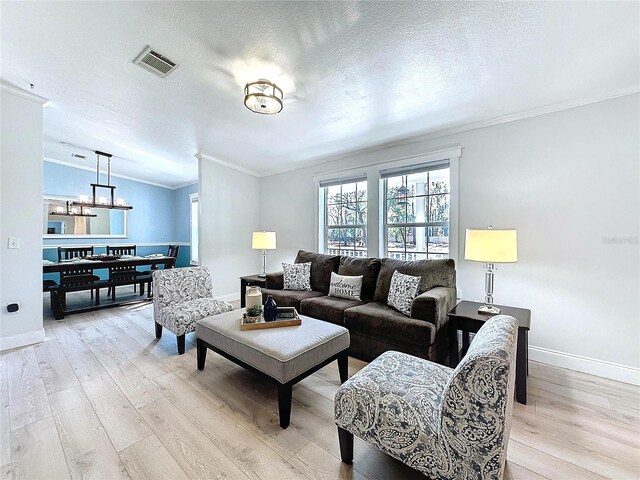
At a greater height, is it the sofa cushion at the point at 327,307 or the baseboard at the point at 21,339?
the sofa cushion at the point at 327,307

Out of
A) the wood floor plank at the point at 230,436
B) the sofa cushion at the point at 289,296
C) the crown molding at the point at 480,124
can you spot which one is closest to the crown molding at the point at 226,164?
the crown molding at the point at 480,124

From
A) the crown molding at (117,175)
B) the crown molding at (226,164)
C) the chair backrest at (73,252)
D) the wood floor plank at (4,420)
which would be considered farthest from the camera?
the crown molding at (117,175)

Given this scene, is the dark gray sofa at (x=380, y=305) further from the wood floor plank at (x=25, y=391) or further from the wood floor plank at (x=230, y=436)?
the wood floor plank at (x=25, y=391)

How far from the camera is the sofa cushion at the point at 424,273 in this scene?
9.11 feet

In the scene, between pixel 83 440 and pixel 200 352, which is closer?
pixel 83 440

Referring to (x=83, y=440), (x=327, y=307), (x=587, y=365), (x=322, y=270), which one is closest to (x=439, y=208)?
(x=322, y=270)

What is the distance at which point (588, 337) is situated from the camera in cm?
240

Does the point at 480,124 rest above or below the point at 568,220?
above

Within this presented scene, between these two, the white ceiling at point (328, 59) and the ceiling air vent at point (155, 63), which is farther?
the ceiling air vent at point (155, 63)

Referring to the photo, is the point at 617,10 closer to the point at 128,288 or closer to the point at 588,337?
Answer: the point at 588,337

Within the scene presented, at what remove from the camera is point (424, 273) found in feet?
9.29

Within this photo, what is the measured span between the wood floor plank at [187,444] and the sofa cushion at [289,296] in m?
1.53

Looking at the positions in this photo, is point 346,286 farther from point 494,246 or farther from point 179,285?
point 179,285

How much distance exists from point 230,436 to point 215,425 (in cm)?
16
